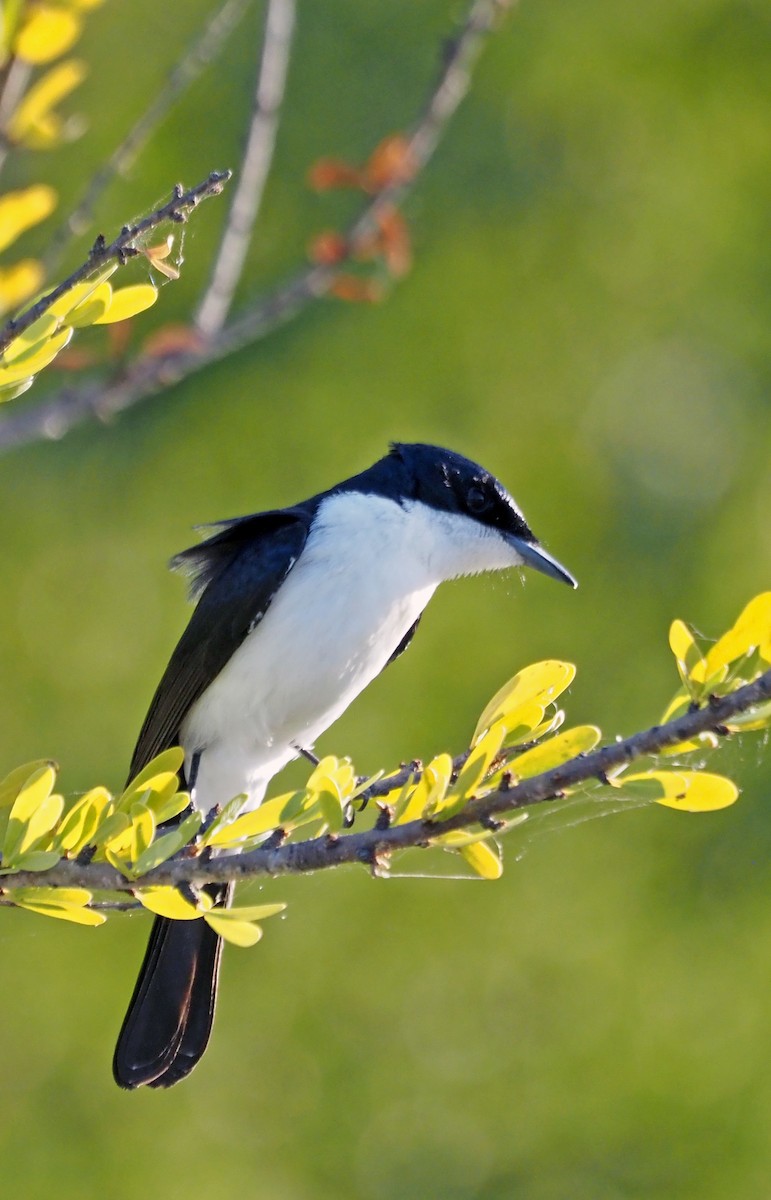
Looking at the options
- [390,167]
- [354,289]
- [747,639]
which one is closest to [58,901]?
[747,639]

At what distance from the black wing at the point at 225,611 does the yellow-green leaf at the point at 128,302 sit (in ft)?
5.37

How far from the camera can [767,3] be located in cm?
832

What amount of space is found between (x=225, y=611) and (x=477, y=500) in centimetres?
61

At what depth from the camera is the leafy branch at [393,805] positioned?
5.37 feet

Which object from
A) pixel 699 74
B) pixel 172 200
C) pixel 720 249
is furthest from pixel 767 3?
pixel 172 200

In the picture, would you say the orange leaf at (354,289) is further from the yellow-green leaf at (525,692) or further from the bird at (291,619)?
the yellow-green leaf at (525,692)

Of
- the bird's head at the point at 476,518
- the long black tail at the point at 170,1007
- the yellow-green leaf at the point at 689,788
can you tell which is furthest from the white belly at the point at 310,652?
the yellow-green leaf at the point at 689,788

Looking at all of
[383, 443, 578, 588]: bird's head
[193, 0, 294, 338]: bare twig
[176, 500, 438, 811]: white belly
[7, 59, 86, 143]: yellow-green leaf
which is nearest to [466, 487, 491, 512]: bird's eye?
[383, 443, 578, 588]: bird's head

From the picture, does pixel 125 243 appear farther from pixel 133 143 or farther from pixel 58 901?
pixel 133 143

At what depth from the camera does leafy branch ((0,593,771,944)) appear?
5.37 ft

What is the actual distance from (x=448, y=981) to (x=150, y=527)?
7.78 ft

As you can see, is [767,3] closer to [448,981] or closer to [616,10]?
[616,10]

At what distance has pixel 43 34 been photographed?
2078 millimetres

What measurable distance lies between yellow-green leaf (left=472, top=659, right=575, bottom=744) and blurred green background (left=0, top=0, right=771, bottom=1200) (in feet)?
13.7
